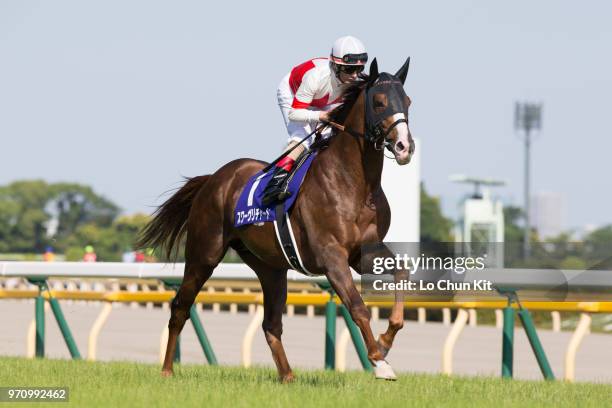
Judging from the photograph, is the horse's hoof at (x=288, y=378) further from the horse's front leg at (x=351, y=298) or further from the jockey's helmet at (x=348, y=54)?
the jockey's helmet at (x=348, y=54)

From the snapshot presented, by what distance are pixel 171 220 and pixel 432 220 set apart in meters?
81.8

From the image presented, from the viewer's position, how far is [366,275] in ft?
20.9

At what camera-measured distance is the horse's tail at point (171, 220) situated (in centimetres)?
821

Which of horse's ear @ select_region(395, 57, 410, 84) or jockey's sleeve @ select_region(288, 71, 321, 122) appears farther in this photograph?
jockey's sleeve @ select_region(288, 71, 321, 122)

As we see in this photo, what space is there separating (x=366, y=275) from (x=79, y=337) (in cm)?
944

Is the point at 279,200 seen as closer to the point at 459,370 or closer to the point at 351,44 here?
the point at 351,44

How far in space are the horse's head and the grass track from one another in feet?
3.91

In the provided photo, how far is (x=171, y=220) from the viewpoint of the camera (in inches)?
327

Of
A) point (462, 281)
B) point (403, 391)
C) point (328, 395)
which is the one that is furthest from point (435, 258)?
point (328, 395)

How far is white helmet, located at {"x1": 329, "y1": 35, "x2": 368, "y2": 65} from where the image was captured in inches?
253

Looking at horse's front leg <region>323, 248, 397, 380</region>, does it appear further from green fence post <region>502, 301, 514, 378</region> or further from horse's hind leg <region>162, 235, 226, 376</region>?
green fence post <region>502, 301, 514, 378</region>

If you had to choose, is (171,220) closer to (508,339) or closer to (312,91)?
(312,91)

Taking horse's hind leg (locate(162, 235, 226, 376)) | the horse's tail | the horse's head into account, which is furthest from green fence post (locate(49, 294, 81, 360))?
the horse's head

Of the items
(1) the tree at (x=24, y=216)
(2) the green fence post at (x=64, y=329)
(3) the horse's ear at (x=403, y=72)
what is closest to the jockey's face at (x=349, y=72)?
(3) the horse's ear at (x=403, y=72)
